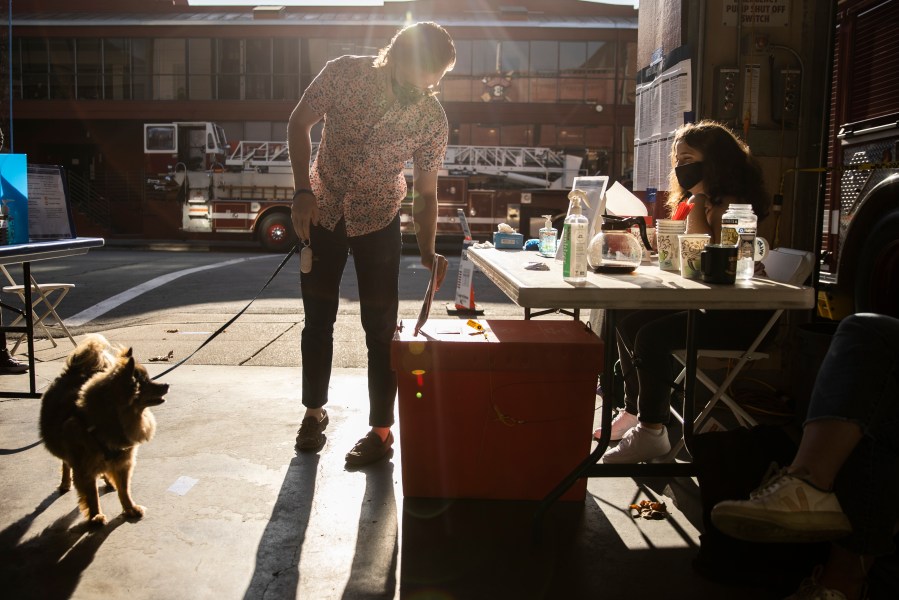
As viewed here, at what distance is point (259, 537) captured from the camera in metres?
2.46

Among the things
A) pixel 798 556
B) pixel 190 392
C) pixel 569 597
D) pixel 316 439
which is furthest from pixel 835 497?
pixel 190 392

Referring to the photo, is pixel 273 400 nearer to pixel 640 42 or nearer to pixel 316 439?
pixel 316 439

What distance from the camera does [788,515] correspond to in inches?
71.0

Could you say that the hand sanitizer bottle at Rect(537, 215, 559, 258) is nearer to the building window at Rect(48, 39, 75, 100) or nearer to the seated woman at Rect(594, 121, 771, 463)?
the seated woman at Rect(594, 121, 771, 463)

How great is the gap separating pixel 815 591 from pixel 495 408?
1103 millimetres

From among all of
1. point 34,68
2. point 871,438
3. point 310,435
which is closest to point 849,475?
point 871,438

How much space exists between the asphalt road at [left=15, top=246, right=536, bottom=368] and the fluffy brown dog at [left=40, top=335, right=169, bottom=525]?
1.60 meters

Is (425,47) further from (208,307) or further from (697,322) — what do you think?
(208,307)

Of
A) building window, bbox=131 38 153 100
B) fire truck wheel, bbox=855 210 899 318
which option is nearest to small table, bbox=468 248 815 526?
fire truck wheel, bbox=855 210 899 318

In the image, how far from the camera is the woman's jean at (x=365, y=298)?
321 centimetres

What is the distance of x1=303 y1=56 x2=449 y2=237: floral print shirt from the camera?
10.1ft

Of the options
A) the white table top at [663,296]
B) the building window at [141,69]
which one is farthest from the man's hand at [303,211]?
the building window at [141,69]

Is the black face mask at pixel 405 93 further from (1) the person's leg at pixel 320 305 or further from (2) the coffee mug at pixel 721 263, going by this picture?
(2) the coffee mug at pixel 721 263

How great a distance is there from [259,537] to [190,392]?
210cm
